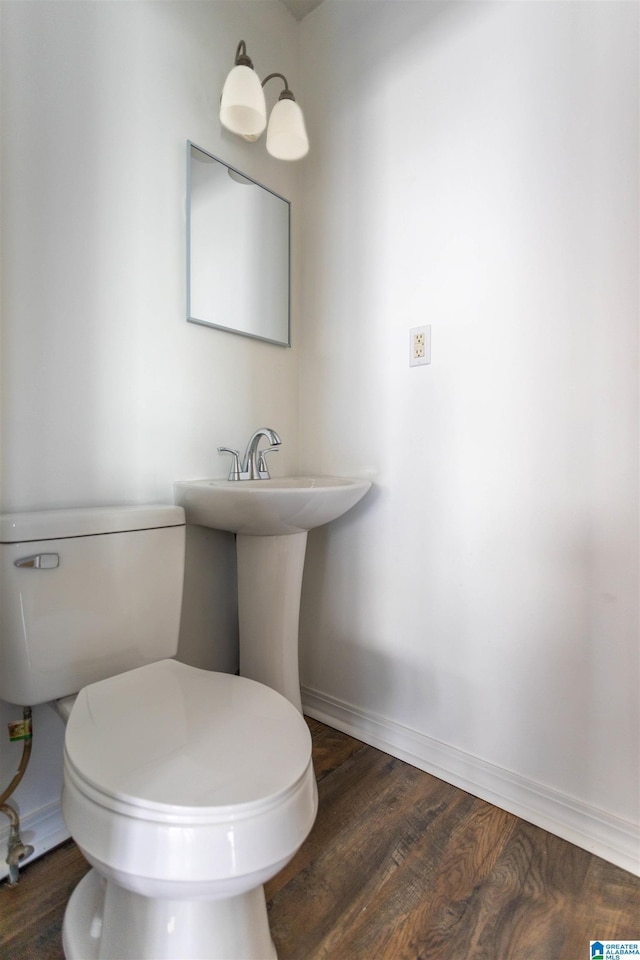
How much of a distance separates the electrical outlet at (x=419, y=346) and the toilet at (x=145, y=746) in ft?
2.47

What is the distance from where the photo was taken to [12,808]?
3.18 feet

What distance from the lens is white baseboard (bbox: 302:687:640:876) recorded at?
0.99 meters

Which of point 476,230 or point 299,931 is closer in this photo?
point 299,931

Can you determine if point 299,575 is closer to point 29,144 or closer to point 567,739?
point 567,739

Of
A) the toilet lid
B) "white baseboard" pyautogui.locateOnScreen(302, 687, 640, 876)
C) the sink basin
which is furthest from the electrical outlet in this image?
"white baseboard" pyautogui.locateOnScreen(302, 687, 640, 876)

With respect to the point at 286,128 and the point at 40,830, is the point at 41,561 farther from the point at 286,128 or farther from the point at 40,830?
the point at 286,128

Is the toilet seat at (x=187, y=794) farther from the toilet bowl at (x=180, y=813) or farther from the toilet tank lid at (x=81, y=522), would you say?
the toilet tank lid at (x=81, y=522)

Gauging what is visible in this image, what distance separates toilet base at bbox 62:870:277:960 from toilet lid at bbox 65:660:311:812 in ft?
0.57

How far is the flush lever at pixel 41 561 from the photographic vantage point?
854mm

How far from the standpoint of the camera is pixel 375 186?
139cm

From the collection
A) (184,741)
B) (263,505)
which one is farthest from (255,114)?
(184,741)

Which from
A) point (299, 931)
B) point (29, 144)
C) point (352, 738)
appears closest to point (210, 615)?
point (352, 738)

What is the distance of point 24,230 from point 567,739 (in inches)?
65.0

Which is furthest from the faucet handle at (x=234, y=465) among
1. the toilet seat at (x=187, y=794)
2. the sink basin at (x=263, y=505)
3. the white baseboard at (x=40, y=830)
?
the white baseboard at (x=40, y=830)
